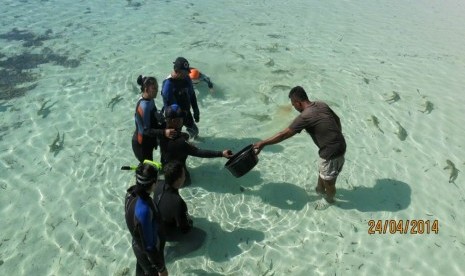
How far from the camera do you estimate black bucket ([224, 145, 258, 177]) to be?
19.0ft

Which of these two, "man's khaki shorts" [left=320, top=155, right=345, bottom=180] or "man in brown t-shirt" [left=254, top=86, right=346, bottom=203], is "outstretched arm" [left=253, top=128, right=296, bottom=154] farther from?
"man's khaki shorts" [left=320, top=155, right=345, bottom=180]

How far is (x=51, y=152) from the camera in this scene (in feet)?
26.7

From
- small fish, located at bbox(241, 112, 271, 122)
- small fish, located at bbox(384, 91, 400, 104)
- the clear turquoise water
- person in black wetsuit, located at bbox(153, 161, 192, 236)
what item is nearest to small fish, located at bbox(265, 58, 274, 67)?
the clear turquoise water

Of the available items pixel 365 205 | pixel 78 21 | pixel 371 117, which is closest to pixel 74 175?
pixel 365 205

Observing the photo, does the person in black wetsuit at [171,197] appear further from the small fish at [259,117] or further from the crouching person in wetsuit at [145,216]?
the small fish at [259,117]

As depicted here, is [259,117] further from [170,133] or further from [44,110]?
[44,110]

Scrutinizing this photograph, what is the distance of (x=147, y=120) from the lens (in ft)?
19.3

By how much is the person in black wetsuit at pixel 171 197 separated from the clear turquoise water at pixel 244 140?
0.89 metres

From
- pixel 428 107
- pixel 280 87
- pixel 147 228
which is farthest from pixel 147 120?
pixel 428 107

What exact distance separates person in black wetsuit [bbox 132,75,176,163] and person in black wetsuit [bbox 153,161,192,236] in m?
0.97

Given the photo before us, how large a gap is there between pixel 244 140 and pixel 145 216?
4.92 metres

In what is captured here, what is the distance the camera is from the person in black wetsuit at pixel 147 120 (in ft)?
18.7

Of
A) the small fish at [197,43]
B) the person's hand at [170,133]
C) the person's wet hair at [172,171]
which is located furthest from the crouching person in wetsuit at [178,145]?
the small fish at [197,43]

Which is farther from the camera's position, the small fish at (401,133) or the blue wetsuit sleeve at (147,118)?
the small fish at (401,133)
